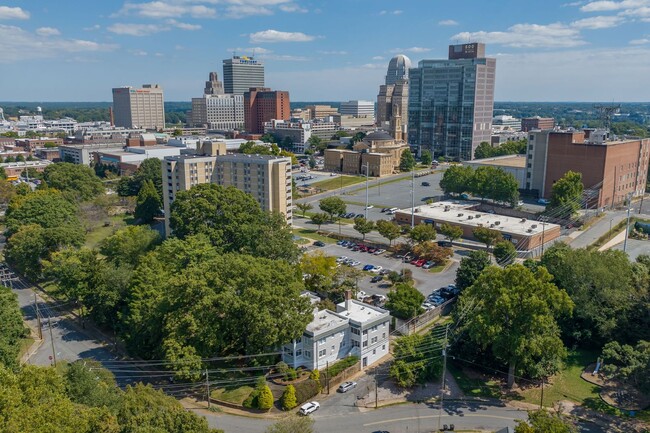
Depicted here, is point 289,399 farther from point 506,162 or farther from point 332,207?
point 506,162

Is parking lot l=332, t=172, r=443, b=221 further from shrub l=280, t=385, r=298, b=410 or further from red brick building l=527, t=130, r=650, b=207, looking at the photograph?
shrub l=280, t=385, r=298, b=410

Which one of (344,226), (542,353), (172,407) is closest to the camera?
(172,407)

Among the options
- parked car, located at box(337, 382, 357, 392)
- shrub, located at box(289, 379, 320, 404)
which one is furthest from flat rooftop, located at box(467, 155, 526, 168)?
shrub, located at box(289, 379, 320, 404)

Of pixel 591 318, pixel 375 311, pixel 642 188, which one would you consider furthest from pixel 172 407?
pixel 642 188

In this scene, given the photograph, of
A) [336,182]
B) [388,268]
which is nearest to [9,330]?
[388,268]

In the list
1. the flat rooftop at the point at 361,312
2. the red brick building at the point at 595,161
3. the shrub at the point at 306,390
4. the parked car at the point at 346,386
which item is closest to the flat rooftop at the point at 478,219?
the red brick building at the point at 595,161

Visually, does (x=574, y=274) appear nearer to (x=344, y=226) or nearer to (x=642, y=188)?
(x=344, y=226)
